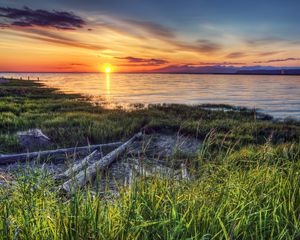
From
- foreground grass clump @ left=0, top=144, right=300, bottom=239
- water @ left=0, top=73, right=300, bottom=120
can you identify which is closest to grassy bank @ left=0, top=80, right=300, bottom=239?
foreground grass clump @ left=0, top=144, right=300, bottom=239

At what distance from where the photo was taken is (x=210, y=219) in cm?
319

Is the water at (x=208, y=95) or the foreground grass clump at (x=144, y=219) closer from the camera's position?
the foreground grass clump at (x=144, y=219)

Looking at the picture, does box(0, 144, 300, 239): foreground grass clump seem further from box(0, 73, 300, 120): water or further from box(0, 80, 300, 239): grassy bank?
box(0, 73, 300, 120): water

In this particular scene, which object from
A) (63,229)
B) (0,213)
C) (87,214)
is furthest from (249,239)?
(0,213)

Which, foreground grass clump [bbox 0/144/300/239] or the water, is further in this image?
the water

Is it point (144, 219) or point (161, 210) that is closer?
point (144, 219)

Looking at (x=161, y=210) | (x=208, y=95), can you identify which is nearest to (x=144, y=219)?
(x=161, y=210)

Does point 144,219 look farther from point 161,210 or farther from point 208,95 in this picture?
point 208,95

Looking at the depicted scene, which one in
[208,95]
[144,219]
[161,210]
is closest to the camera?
[144,219]

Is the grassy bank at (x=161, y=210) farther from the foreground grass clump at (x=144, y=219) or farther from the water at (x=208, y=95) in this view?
the water at (x=208, y=95)

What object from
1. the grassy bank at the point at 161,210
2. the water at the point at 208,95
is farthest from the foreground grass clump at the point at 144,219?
the water at the point at 208,95

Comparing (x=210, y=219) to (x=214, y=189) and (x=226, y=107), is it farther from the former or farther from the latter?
(x=226, y=107)

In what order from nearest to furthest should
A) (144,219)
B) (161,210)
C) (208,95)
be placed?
(144,219), (161,210), (208,95)

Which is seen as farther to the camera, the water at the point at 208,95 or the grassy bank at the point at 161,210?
the water at the point at 208,95
